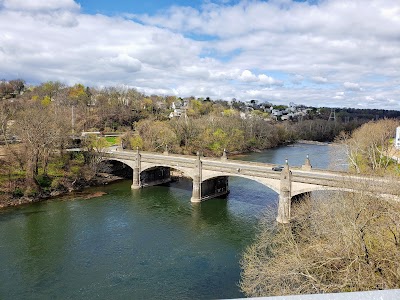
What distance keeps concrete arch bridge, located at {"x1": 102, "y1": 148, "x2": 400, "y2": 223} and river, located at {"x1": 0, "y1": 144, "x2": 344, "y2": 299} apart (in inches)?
120

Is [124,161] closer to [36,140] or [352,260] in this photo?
[36,140]

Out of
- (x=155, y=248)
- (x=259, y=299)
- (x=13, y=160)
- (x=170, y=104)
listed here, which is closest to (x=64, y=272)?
(x=155, y=248)

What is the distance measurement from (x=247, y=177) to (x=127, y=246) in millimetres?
15723

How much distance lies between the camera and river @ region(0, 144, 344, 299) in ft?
72.3

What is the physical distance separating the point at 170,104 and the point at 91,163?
376ft

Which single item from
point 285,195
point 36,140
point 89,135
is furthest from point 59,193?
point 285,195

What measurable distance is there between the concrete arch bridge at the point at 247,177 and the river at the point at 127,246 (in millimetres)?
3051

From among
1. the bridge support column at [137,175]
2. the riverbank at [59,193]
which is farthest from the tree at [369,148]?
the riverbank at [59,193]

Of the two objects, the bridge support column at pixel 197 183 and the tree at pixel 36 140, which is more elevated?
the tree at pixel 36 140

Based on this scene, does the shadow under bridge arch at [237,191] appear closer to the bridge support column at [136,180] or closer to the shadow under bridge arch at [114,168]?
the bridge support column at [136,180]

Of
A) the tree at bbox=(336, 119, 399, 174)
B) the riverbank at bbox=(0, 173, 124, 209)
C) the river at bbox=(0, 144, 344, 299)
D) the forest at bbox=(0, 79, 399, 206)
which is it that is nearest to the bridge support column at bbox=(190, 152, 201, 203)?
the river at bbox=(0, 144, 344, 299)

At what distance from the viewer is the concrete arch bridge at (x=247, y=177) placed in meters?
25.4

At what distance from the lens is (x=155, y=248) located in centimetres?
2825

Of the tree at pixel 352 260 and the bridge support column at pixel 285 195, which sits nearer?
the tree at pixel 352 260
